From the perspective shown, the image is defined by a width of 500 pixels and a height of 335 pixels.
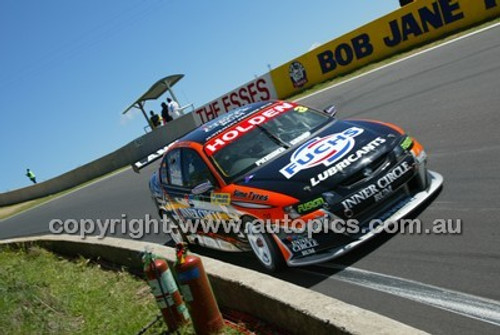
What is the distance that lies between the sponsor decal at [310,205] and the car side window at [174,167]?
239cm

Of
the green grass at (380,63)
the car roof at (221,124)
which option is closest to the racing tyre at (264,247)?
the car roof at (221,124)

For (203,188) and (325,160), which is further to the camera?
(203,188)

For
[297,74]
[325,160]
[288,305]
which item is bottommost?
[288,305]

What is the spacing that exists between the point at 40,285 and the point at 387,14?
1463 centimetres

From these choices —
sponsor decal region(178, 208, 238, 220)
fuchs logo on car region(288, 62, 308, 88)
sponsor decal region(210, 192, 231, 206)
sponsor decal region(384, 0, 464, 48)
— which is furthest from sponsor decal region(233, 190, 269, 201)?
fuchs logo on car region(288, 62, 308, 88)

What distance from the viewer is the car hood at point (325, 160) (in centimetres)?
523

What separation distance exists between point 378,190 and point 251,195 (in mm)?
1206

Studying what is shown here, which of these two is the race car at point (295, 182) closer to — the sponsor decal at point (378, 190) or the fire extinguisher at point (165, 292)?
the sponsor decal at point (378, 190)

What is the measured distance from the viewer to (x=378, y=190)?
523cm

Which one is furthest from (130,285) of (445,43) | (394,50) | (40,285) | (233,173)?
(394,50)

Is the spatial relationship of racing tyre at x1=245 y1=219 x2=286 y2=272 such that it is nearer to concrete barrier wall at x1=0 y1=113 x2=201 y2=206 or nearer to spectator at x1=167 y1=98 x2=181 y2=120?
concrete barrier wall at x1=0 y1=113 x2=201 y2=206

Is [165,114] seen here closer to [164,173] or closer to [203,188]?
[164,173]

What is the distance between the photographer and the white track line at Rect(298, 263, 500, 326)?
12.0ft

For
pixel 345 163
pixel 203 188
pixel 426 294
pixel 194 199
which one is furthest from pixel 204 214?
pixel 426 294
